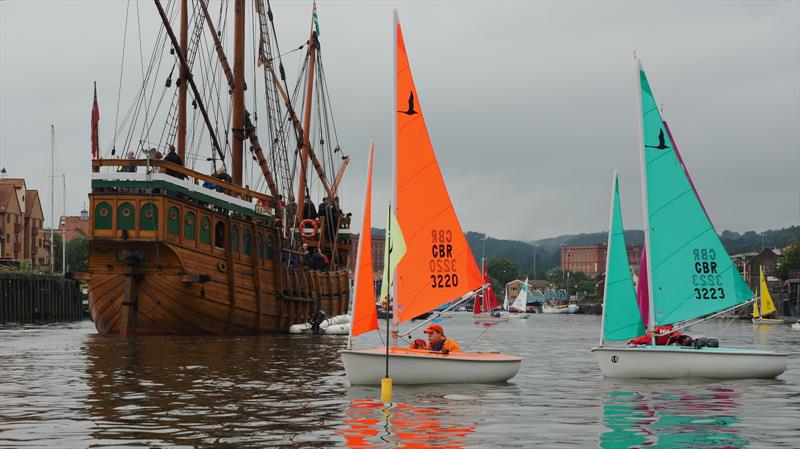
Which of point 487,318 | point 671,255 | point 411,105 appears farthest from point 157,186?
point 487,318

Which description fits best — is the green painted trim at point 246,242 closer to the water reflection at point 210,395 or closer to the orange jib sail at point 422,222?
the water reflection at point 210,395

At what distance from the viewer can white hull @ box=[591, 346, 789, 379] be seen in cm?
2767

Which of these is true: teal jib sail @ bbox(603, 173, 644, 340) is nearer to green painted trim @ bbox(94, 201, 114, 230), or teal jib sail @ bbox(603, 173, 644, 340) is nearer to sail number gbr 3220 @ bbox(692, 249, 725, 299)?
sail number gbr 3220 @ bbox(692, 249, 725, 299)

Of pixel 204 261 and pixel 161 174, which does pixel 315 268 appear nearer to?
pixel 204 261

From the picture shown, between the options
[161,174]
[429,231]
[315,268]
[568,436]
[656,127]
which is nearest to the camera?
[568,436]

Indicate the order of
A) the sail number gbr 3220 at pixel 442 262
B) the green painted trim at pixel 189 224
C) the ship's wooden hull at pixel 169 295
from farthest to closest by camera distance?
1. the green painted trim at pixel 189 224
2. the ship's wooden hull at pixel 169 295
3. the sail number gbr 3220 at pixel 442 262

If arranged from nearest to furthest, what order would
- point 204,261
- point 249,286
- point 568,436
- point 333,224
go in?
point 568,436 → point 204,261 → point 249,286 → point 333,224

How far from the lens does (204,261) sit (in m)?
48.9

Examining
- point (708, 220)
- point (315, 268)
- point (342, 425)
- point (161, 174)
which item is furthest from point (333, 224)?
point (342, 425)

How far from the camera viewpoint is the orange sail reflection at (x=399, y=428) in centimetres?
1692

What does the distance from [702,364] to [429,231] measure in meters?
8.01

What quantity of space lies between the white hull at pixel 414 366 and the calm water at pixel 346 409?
34cm

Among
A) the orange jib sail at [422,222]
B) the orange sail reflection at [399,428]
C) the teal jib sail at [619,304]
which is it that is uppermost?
the orange jib sail at [422,222]

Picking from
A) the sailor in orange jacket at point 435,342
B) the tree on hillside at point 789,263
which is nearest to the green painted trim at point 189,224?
the sailor in orange jacket at point 435,342
